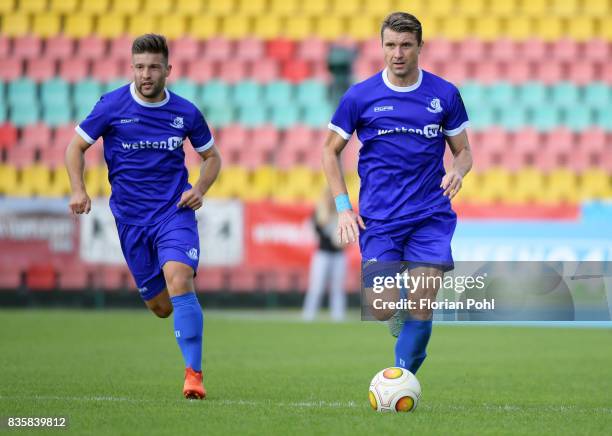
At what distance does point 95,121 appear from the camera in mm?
7590

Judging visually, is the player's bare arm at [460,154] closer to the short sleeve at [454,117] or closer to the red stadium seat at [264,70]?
the short sleeve at [454,117]

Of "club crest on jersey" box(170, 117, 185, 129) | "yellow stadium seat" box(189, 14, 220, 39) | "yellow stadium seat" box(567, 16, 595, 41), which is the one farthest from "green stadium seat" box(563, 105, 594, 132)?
"club crest on jersey" box(170, 117, 185, 129)

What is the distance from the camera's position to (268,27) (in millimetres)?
21156

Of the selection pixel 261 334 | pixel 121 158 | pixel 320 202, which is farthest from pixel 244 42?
pixel 121 158

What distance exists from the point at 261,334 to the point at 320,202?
3.22 metres

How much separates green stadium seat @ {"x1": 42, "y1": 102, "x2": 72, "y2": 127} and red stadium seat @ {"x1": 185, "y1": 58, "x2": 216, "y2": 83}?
222 centimetres

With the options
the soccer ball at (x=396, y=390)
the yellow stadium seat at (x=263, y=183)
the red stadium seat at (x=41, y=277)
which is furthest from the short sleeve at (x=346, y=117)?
the yellow stadium seat at (x=263, y=183)

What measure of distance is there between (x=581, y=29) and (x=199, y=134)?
14.9 metres

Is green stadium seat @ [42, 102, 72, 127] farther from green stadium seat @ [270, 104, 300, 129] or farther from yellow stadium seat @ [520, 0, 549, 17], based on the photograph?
yellow stadium seat @ [520, 0, 549, 17]

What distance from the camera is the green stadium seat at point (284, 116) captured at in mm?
20188

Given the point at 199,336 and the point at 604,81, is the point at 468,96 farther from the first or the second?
the point at 199,336

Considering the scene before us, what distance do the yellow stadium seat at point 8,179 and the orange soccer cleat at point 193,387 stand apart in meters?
12.7

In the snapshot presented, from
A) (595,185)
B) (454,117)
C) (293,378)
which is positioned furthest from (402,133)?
(595,185)

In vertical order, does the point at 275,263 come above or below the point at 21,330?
above
